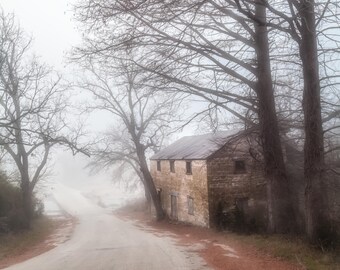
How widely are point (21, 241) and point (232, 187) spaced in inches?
471

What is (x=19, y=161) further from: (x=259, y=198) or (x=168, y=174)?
(x=259, y=198)

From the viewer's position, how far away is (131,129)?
28.3 metres

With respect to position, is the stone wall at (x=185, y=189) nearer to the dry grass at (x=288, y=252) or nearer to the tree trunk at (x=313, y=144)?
the dry grass at (x=288, y=252)

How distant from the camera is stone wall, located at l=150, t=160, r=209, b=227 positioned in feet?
73.7

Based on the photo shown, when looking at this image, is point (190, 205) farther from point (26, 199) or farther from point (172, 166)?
point (26, 199)

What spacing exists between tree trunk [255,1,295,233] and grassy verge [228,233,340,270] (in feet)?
3.15

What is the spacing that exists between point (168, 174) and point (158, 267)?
18.5 metres

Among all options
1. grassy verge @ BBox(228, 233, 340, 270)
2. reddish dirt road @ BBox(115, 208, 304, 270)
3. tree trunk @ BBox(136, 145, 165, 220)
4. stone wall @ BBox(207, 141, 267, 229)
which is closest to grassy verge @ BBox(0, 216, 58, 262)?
tree trunk @ BBox(136, 145, 165, 220)

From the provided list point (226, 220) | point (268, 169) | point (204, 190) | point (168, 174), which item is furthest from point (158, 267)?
point (168, 174)

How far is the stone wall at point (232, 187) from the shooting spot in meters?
21.7

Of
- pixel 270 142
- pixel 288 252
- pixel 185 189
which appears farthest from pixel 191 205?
pixel 288 252

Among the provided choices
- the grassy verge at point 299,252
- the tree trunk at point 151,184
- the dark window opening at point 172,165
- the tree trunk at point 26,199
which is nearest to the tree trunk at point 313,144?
the grassy verge at point 299,252

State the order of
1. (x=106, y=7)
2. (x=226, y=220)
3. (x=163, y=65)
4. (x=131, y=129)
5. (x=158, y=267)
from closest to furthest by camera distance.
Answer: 1. (x=106, y=7)
2. (x=158, y=267)
3. (x=163, y=65)
4. (x=226, y=220)
5. (x=131, y=129)

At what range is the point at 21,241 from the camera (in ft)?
64.6
